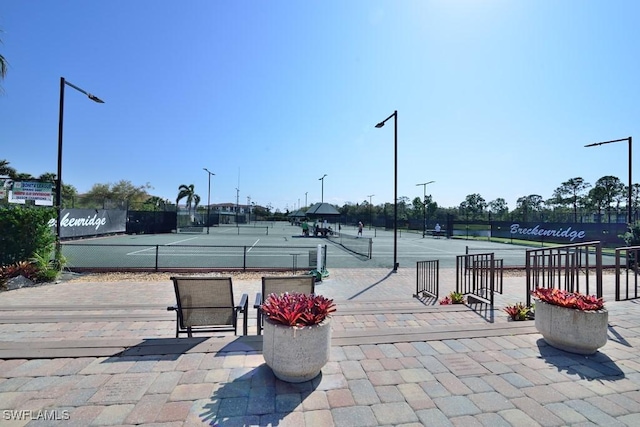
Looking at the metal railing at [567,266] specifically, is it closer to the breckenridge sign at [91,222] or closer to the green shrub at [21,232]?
the green shrub at [21,232]

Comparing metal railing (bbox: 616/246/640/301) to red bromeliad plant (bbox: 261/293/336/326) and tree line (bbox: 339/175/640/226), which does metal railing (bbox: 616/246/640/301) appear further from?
tree line (bbox: 339/175/640/226)

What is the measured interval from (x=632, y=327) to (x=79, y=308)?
29.5 feet

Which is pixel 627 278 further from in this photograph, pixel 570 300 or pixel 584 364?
pixel 584 364

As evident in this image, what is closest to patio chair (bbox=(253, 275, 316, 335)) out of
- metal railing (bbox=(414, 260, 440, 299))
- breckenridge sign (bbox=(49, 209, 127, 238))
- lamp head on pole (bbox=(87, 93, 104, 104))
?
metal railing (bbox=(414, 260, 440, 299))

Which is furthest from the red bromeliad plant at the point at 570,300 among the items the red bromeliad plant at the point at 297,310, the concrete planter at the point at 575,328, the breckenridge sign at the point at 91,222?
the breckenridge sign at the point at 91,222

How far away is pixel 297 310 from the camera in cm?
272

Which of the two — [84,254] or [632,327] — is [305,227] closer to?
[84,254]

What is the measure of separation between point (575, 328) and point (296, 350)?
9.91ft

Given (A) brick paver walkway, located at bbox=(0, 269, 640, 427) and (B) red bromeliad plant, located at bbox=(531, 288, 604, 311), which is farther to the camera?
(B) red bromeliad plant, located at bbox=(531, 288, 604, 311)

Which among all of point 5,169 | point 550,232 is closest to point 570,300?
point 550,232

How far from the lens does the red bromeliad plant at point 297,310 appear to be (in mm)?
2645

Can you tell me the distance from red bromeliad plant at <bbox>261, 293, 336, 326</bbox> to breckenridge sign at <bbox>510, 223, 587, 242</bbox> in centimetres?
2463

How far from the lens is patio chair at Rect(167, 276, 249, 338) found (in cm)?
389

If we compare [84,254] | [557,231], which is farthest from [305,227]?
[557,231]
